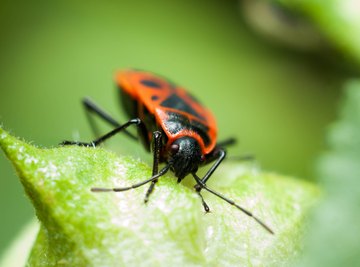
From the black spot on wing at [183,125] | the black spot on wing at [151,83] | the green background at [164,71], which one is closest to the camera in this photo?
the black spot on wing at [183,125]

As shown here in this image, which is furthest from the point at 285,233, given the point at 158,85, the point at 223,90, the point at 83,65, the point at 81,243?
the point at 83,65

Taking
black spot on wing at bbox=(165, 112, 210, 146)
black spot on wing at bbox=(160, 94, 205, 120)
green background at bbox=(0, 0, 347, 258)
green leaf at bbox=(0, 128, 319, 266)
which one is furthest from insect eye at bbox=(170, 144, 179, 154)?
green background at bbox=(0, 0, 347, 258)

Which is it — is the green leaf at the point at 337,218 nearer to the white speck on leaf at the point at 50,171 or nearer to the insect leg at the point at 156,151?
the insect leg at the point at 156,151

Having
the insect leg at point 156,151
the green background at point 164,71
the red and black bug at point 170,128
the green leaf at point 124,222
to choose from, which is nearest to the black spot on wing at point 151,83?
the red and black bug at point 170,128

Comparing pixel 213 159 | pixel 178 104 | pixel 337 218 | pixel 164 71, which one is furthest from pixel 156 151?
pixel 164 71

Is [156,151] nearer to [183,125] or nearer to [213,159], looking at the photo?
[183,125]

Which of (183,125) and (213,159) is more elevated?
(183,125)

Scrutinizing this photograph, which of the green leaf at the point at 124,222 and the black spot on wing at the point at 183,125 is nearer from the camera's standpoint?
the green leaf at the point at 124,222

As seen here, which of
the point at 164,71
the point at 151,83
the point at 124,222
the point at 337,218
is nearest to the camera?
the point at 337,218
